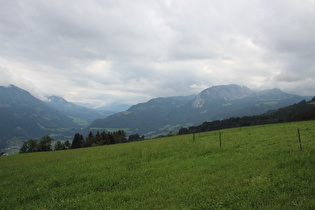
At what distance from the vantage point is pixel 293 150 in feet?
56.6

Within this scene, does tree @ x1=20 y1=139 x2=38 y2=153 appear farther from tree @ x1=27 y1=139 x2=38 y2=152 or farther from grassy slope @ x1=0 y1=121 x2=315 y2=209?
grassy slope @ x1=0 y1=121 x2=315 y2=209

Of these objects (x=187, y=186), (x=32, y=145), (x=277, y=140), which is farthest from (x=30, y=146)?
(x=277, y=140)

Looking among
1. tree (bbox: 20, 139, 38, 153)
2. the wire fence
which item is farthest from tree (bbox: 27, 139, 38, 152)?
the wire fence

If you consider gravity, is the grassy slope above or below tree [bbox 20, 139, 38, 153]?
above

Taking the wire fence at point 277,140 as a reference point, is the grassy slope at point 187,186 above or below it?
below

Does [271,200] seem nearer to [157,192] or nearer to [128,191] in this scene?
[157,192]

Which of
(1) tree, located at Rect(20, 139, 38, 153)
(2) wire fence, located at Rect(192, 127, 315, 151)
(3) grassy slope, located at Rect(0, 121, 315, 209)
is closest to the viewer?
(3) grassy slope, located at Rect(0, 121, 315, 209)

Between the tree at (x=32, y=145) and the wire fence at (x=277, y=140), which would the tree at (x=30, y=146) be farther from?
the wire fence at (x=277, y=140)

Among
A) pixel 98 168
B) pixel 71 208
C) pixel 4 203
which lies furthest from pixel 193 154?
pixel 4 203

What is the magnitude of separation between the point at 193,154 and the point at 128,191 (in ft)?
35.7

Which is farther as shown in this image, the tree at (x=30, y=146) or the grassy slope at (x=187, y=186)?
the tree at (x=30, y=146)

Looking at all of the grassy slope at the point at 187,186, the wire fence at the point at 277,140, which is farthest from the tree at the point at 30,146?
the wire fence at the point at 277,140

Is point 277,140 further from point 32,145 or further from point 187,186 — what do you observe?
point 32,145

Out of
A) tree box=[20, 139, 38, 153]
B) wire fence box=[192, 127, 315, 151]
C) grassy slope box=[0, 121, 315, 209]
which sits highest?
wire fence box=[192, 127, 315, 151]
